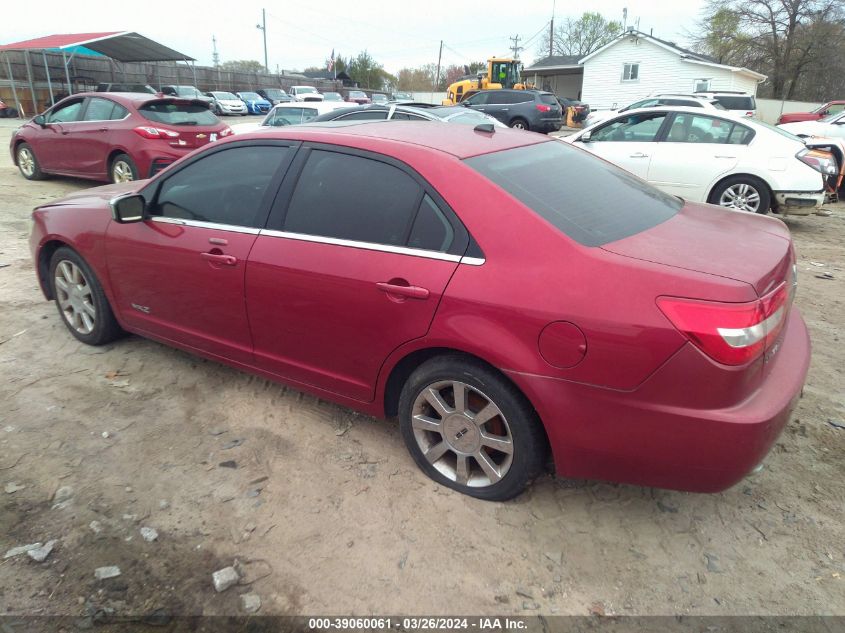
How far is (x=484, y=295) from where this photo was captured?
239cm

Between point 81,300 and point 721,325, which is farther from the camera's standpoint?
point 81,300

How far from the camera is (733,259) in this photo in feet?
7.68

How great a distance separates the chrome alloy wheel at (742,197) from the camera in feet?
24.9

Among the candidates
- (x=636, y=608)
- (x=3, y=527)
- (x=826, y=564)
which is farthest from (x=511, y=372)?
(x=3, y=527)

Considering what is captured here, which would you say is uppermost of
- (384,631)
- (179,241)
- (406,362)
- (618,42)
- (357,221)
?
(618,42)

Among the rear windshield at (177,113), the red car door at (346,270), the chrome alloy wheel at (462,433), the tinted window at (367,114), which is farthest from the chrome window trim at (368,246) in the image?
the tinted window at (367,114)

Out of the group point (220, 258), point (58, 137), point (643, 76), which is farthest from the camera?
point (643, 76)

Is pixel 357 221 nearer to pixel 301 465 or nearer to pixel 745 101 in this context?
pixel 301 465

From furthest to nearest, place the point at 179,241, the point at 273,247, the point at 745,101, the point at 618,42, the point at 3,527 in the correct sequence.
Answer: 1. the point at 618,42
2. the point at 745,101
3. the point at 179,241
4. the point at 273,247
5. the point at 3,527

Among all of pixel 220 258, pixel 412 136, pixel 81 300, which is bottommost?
pixel 81 300

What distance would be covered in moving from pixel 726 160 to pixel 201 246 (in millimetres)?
6955

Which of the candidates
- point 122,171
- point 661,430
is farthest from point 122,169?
point 661,430

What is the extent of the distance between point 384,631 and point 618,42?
3991cm

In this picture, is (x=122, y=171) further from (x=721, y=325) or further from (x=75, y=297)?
(x=721, y=325)
